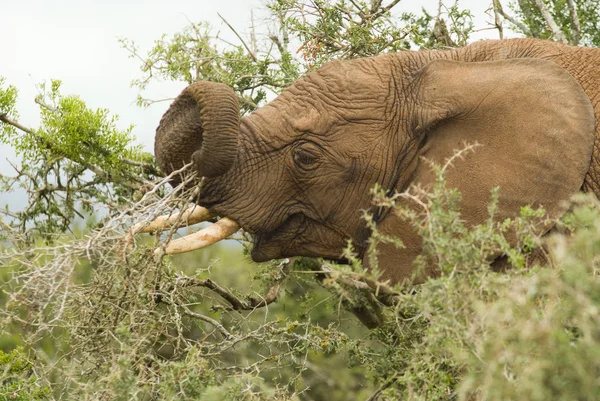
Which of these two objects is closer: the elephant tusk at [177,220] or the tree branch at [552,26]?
the elephant tusk at [177,220]

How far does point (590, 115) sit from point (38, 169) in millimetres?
4245

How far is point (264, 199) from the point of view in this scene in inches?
192

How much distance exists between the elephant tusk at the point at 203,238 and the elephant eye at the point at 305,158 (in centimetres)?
47

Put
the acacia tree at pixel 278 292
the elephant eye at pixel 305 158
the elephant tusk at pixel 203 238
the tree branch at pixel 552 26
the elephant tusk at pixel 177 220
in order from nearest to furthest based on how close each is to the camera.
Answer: the acacia tree at pixel 278 292, the elephant tusk at pixel 177 220, the elephant tusk at pixel 203 238, the elephant eye at pixel 305 158, the tree branch at pixel 552 26

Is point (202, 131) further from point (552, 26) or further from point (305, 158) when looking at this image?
point (552, 26)

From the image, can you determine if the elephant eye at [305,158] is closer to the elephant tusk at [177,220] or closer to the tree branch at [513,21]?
the elephant tusk at [177,220]

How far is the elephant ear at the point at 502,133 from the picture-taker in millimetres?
4480

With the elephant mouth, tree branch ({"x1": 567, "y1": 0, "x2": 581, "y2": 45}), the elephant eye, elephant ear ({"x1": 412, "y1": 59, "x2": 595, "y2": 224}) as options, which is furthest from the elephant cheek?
tree branch ({"x1": 567, "y1": 0, "x2": 581, "y2": 45})

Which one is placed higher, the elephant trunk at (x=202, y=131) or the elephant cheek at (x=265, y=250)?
the elephant trunk at (x=202, y=131)

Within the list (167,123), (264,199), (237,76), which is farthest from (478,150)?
(237,76)

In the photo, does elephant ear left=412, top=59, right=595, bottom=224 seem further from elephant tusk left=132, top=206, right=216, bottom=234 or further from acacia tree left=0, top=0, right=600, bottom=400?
elephant tusk left=132, top=206, right=216, bottom=234

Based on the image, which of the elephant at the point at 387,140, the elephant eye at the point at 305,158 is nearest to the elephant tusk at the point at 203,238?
the elephant at the point at 387,140

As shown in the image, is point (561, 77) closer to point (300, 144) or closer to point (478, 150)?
point (478, 150)

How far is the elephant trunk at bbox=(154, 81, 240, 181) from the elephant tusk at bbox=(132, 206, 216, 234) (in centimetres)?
21
